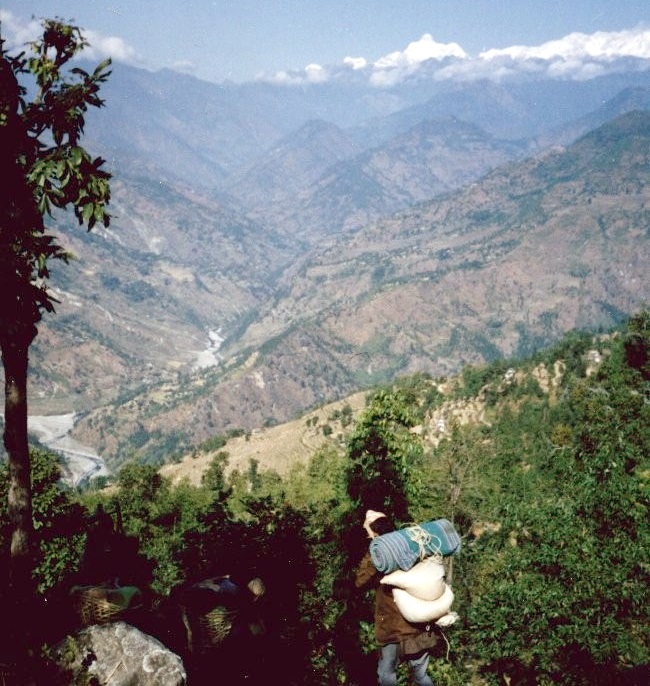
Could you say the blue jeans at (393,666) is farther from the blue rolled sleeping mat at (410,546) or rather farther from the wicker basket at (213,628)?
the wicker basket at (213,628)

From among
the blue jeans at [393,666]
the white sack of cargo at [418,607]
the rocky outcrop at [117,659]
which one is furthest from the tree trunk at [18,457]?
the white sack of cargo at [418,607]

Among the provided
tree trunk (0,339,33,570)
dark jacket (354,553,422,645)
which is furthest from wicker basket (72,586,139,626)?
dark jacket (354,553,422,645)

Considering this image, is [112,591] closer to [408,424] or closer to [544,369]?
[408,424]

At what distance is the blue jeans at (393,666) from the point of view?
6.20 m

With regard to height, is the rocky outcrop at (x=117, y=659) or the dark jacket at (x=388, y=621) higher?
the rocky outcrop at (x=117, y=659)

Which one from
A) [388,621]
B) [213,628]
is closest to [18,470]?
[213,628]

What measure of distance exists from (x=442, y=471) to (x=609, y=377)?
39.7 m

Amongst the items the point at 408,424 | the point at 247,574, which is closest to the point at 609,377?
the point at 408,424

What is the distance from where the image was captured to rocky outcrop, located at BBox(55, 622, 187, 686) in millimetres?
5578

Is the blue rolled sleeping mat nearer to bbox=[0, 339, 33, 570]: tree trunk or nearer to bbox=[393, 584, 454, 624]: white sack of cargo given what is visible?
bbox=[393, 584, 454, 624]: white sack of cargo

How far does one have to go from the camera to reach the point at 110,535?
8883 millimetres

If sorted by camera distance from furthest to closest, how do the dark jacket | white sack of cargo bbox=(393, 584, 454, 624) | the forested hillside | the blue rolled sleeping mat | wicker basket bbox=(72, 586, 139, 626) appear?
the forested hillside < wicker basket bbox=(72, 586, 139, 626) < the dark jacket < white sack of cargo bbox=(393, 584, 454, 624) < the blue rolled sleeping mat

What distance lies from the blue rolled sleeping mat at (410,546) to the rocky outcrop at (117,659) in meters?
2.91

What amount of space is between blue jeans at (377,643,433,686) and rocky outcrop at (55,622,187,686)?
95.9 inches
